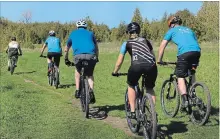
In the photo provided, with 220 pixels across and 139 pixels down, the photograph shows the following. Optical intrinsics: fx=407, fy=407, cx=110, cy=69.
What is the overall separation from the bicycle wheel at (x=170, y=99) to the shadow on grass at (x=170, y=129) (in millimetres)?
488

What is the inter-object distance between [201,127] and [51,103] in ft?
16.2

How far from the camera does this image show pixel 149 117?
733 cm

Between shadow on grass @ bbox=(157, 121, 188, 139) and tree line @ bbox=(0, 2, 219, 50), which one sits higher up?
tree line @ bbox=(0, 2, 219, 50)

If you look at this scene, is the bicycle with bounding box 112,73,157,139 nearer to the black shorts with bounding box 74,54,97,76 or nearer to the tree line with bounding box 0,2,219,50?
the black shorts with bounding box 74,54,97,76

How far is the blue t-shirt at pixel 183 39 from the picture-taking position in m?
8.88

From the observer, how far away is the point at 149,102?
7.24 m

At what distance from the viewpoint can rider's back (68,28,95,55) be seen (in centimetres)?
990

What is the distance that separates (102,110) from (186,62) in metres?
2.95

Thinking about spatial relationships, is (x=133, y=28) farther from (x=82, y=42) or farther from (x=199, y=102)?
(x=82, y=42)

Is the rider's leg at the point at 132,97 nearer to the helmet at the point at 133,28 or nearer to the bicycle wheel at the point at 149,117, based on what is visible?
the bicycle wheel at the point at 149,117

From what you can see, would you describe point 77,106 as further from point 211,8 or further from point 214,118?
point 211,8

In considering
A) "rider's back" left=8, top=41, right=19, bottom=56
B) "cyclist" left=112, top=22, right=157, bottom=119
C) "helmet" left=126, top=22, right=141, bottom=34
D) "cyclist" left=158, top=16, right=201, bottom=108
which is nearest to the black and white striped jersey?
"cyclist" left=112, top=22, right=157, bottom=119

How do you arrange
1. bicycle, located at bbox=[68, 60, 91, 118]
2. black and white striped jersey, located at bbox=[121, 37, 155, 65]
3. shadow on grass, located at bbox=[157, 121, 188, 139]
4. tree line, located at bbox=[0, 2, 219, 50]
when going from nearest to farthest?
1. black and white striped jersey, located at bbox=[121, 37, 155, 65]
2. shadow on grass, located at bbox=[157, 121, 188, 139]
3. bicycle, located at bbox=[68, 60, 91, 118]
4. tree line, located at bbox=[0, 2, 219, 50]

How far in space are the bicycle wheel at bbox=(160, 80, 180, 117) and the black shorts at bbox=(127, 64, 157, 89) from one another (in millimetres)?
1696
